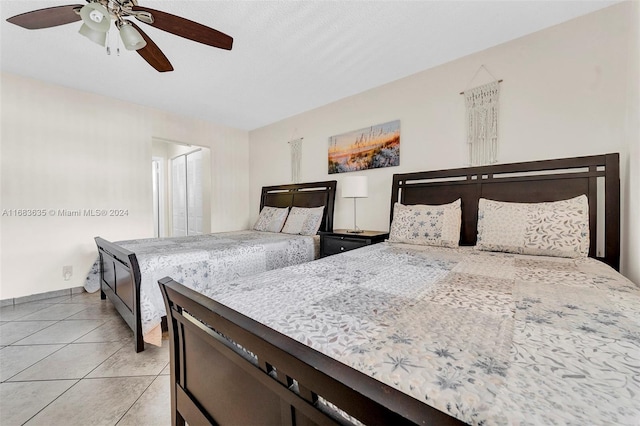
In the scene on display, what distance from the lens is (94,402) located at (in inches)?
57.1

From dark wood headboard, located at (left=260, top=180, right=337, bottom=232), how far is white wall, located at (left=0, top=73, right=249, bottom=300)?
1.75m

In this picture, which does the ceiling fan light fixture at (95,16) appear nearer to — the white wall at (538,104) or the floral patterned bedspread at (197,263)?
the floral patterned bedspread at (197,263)

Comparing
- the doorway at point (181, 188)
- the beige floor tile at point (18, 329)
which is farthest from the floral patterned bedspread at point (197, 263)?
the doorway at point (181, 188)

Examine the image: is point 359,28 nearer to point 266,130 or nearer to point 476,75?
point 476,75

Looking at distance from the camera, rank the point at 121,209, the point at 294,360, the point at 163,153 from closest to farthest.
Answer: the point at 294,360 → the point at 121,209 → the point at 163,153

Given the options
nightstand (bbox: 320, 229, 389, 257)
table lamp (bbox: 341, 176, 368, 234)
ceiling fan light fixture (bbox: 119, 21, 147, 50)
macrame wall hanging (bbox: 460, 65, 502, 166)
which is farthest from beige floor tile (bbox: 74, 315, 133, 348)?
macrame wall hanging (bbox: 460, 65, 502, 166)

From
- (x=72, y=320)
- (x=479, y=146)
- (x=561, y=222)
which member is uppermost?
(x=479, y=146)

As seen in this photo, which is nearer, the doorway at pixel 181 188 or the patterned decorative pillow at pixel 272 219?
the patterned decorative pillow at pixel 272 219

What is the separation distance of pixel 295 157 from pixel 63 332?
327cm

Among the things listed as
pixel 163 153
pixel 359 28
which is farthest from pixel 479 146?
pixel 163 153

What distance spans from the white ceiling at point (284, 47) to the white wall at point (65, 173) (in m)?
0.28

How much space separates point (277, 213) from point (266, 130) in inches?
68.0

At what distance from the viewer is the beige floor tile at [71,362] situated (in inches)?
65.1

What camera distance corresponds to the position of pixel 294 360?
593mm
